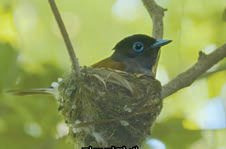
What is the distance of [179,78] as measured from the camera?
5172 millimetres

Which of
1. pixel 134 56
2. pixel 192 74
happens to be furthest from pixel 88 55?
→ pixel 192 74

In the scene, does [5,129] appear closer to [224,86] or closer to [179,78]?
[179,78]

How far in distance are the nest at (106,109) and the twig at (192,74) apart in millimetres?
130

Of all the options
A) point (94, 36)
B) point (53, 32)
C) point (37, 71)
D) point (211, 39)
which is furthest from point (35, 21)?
point (211, 39)

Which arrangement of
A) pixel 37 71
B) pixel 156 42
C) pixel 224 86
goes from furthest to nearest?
pixel 224 86
pixel 37 71
pixel 156 42

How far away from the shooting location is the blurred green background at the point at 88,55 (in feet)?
19.7

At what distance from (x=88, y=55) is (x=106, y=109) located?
2776 mm

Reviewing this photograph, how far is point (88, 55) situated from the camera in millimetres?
7738

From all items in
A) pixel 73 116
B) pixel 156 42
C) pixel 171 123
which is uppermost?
pixel 156 42

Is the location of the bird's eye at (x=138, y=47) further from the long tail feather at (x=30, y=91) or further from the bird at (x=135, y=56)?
the long tail feather at (x=30, y=91)

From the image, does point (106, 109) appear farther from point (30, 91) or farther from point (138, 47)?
point (138, 47)

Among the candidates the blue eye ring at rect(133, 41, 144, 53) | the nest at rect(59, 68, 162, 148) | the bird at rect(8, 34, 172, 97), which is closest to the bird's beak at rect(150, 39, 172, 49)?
the bird at rect(8, 34, 172, 97)

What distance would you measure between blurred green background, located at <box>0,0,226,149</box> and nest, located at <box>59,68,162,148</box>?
55 cm

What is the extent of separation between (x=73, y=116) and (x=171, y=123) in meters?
1.55
